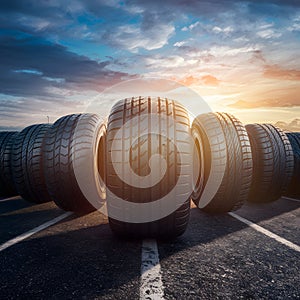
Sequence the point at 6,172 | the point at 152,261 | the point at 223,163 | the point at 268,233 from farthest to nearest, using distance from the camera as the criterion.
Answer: the point at 6,172
the point at 223,163
the point at 268,233
the point at 152,261

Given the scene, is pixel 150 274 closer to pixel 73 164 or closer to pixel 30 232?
pixel 30 232

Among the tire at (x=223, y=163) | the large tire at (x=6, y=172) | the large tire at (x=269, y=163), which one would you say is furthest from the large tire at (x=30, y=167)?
the large tire at (x=269, y=163)

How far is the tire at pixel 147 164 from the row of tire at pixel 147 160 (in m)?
0.01

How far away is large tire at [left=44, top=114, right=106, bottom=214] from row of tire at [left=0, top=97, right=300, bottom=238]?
0.02 metres

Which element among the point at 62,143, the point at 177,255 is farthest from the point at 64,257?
the point at 62,143

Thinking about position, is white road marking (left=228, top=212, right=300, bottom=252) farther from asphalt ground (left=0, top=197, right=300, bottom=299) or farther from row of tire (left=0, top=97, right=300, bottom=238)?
Answer: row of tire (left=0, top=97, right=300, bottom=238)

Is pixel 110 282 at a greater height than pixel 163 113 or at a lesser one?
lesser

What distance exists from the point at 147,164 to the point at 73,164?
1.77 meters

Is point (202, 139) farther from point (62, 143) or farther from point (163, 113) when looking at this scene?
point (62, 143)

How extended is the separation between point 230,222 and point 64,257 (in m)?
2.60

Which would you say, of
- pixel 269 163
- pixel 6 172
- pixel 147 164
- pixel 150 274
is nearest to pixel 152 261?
pixel 150 274

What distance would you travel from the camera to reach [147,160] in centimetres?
271

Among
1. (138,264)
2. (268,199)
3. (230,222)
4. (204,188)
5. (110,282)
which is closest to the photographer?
(110,282)

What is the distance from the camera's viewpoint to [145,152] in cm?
272
